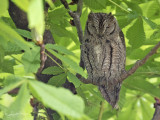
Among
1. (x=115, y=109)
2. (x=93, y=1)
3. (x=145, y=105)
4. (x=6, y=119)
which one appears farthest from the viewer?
(x=145, y=105)

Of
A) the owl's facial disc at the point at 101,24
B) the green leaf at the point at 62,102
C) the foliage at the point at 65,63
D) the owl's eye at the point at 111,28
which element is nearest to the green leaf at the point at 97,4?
the foliage at the point at 65,63

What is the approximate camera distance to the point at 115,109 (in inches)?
74.9

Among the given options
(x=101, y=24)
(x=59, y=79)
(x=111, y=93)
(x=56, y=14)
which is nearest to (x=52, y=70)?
(x=59, y=79)

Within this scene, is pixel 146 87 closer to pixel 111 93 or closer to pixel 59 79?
pixel 59 79

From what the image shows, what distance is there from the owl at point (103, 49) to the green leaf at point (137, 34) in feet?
1.52

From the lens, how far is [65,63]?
127cm

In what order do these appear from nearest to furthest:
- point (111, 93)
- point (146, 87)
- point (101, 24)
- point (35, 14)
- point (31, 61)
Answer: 1. point (35, 14)
2. point (31, 61)
3. point (146, 87)
4. point (111, 93)
5. point (101, 24)

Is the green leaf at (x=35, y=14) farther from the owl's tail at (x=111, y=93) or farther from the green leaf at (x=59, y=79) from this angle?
the owl's tail at (x=111, y=93)

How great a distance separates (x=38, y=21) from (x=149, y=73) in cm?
98

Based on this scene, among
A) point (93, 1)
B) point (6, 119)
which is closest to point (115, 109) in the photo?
point (93, 1)

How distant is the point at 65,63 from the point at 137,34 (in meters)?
0.41

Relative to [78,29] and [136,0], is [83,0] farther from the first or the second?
[136,0]

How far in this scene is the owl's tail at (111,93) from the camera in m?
1.83

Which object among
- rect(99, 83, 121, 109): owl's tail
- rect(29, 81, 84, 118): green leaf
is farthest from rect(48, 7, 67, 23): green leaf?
rect(29, 81, 84, 118): green leaf
